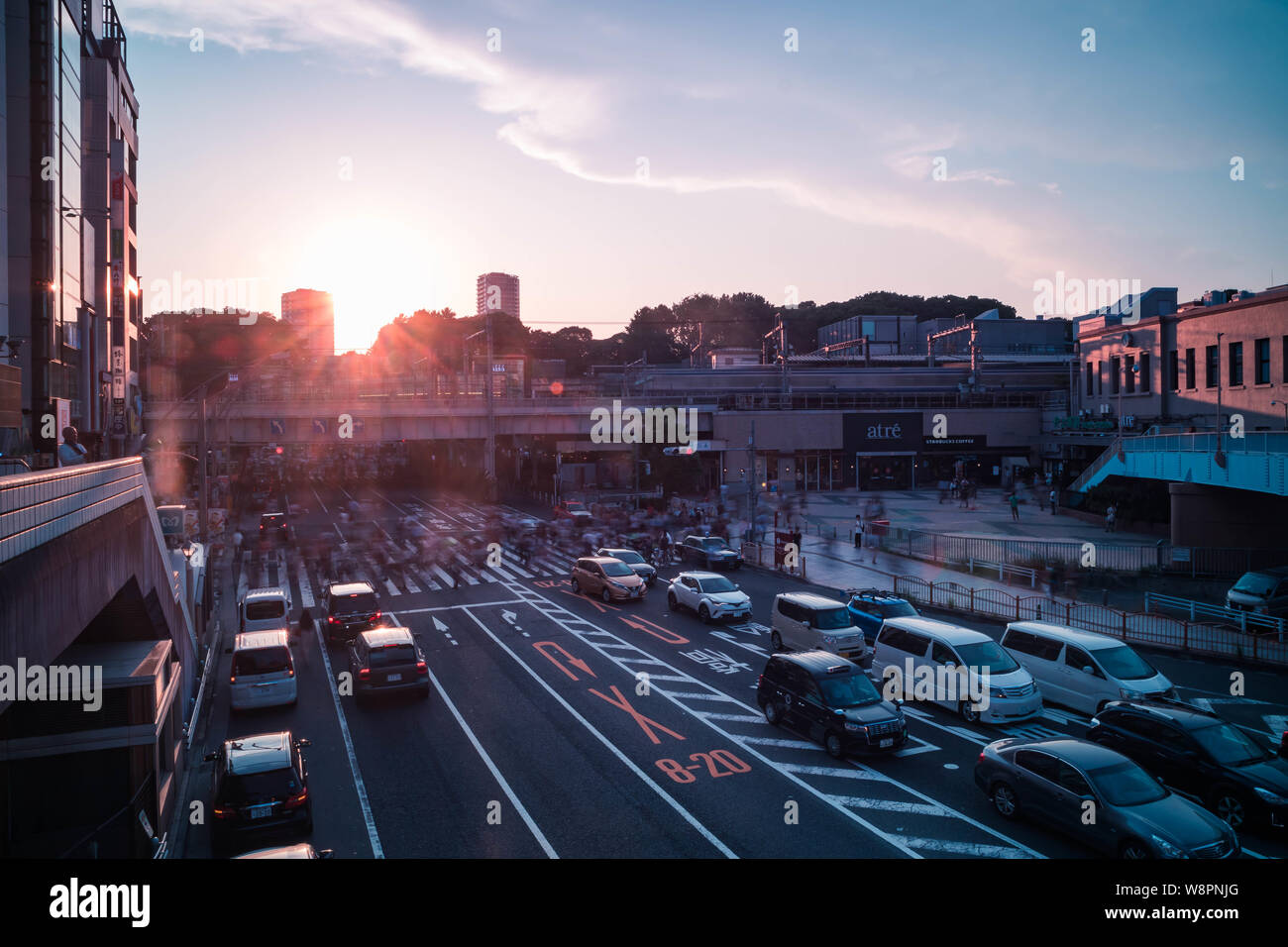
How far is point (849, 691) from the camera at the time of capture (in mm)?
14898

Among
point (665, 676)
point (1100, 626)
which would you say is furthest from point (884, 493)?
point (665, 676)

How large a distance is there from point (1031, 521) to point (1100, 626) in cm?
2356

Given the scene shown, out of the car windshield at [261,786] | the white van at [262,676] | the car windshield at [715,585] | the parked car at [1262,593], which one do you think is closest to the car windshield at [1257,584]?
the parked car at [1262,593]

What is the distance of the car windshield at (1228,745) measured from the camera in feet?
38.6

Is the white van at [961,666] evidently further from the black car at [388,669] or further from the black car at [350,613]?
the black car at [350,613]

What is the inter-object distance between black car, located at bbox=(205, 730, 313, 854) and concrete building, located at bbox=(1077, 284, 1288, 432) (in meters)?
39.4

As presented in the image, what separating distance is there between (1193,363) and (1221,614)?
26684mm

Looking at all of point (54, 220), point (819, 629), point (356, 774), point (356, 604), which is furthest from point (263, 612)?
point (819, 629)

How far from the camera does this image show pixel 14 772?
11422 millimetres

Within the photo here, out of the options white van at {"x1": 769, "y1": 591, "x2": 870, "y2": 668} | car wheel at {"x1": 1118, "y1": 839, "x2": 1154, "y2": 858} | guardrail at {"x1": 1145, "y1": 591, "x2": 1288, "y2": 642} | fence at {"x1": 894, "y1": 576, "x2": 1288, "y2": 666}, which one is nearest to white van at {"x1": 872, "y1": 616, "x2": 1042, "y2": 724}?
white van at {"x1": 769, "y1": 591, "x2": 870, "y2": 668}

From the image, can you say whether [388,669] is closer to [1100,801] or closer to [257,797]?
[257,797]

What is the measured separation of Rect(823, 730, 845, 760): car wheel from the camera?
1420 centimetres

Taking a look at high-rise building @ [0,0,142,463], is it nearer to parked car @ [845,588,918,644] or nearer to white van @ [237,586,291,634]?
white van @ [237,586,291,634]
